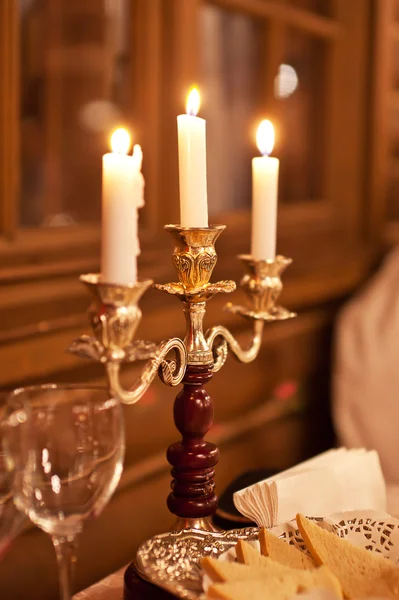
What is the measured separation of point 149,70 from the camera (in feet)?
5.28

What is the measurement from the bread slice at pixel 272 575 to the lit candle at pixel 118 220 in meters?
0.23

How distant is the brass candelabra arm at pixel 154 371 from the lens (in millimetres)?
569

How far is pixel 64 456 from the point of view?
61 cm

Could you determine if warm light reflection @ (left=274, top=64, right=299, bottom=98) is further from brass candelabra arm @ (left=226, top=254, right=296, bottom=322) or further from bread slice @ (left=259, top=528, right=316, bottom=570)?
bread slice @ (left=259, top=528, right=316, bottom=570)

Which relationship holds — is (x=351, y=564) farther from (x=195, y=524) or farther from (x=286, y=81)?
(x=286, y=81)

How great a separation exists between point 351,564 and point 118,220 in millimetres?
342

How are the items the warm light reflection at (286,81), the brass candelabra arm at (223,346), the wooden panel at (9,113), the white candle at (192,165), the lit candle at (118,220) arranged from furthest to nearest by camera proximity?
the warm light reflection at (286,81) → the wooden panel at (9,113) → the brass candelabra arm at (223,346) → the white candle at (192,165) → the lit candle at (118,220)

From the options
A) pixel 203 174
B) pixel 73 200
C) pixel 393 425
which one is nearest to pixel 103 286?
pixel 203 174

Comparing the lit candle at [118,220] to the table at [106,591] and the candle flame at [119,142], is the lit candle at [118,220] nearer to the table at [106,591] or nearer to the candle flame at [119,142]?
the candle flame at [119,142]

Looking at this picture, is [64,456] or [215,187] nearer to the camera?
[64,456]

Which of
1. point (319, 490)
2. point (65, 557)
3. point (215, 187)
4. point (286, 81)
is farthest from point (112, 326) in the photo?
point (215, 187)

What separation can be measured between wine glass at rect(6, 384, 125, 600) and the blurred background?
0.52 metres

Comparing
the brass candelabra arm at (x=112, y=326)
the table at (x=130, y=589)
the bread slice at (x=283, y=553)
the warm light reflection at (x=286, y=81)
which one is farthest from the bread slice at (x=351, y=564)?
the warm light reflection at (x=286, y=81)

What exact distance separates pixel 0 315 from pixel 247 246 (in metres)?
0.83
